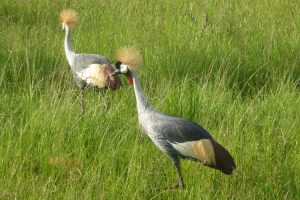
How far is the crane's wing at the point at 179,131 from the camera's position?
2920 millimetres

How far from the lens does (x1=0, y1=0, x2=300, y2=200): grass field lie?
2.88 metres

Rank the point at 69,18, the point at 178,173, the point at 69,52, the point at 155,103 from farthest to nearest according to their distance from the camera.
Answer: the point at 69,18, the point at 69,52, the point at 155,103, the point at 178,173

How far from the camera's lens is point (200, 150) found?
286 centimetres

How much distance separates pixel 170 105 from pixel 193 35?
1.30 meters

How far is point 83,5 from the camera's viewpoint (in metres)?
5.94

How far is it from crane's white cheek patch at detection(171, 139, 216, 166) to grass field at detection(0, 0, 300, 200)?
103 mm

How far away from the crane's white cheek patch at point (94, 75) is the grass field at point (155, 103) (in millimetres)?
126

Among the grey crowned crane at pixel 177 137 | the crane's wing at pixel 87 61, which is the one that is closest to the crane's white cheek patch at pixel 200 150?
the grey crowned crane at pixel 177 137

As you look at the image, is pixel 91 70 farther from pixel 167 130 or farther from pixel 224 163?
pixel 224 163

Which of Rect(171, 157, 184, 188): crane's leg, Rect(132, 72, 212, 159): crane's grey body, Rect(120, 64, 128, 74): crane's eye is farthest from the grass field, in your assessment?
Rect(120, 64, 128, 74): crane's eye

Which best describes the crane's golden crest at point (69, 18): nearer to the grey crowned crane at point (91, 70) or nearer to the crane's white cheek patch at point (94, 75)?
the grey crowned crane at point (91, 70)

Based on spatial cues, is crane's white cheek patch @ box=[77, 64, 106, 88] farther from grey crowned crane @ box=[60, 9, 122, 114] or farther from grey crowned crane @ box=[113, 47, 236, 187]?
grey crowned crane @ box=[113, 47, 236, 187]

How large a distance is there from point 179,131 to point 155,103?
0.78m

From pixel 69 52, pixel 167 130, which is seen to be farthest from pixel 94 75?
pixel 167 130
